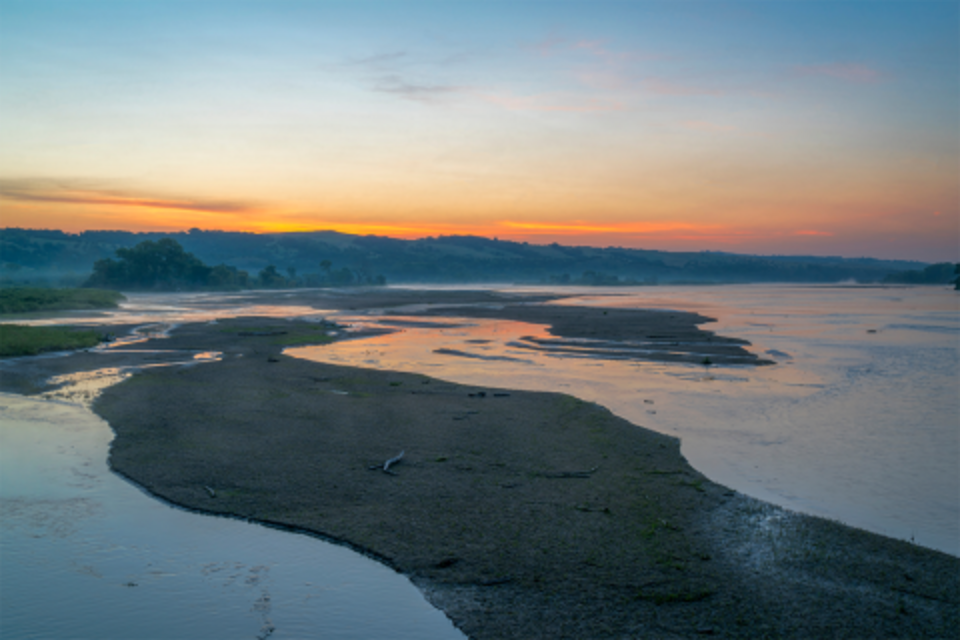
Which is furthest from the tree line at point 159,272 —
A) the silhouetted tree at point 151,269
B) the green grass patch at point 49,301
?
the green grass patch at point 49,301

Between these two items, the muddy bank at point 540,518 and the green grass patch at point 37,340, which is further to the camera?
the green grass patch at point 37,340

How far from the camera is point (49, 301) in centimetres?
6619

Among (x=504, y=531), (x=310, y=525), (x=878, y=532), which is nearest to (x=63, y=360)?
(x=310, y=525)

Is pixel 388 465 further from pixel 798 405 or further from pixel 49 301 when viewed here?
pixel 49 301

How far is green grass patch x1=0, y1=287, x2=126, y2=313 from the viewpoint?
59688 millimetres

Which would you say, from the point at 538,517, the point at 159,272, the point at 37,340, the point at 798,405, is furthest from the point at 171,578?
the point at 159,272

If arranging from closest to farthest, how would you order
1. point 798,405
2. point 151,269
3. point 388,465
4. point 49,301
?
point 388,465 → point 798,405 → point 49,301 → point 151,269

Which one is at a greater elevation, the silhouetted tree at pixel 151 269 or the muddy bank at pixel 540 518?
the silhouetted tree at pixel 151 269

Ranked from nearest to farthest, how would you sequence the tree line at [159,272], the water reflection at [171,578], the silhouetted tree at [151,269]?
1. the water reflection at [171,578]
2. the silhouetted tree at [151,269]
3. the tree line at [159,272]

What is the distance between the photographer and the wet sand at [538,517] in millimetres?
6895

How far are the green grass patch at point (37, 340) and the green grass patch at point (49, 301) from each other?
95.4 ft

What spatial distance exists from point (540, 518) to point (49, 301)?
74250mm

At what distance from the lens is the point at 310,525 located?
9.27 metres

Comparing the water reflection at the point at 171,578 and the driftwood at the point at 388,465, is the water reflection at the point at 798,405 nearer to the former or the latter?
the driftwood at the point at 388,465
